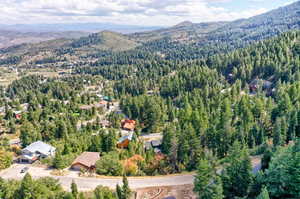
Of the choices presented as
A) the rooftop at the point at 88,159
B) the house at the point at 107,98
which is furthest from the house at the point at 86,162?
the house at the point at 107,98

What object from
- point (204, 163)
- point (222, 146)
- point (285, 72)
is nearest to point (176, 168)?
point (222, 146)

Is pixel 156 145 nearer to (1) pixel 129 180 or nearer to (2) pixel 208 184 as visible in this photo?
(1) pixel 129 180

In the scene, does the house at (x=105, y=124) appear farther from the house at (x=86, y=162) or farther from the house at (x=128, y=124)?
the house at (x=86, y=162)

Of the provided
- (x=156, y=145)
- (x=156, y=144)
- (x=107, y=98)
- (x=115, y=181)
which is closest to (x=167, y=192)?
(x=115, y=181)

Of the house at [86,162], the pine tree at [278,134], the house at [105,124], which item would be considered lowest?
the house at [105,124]

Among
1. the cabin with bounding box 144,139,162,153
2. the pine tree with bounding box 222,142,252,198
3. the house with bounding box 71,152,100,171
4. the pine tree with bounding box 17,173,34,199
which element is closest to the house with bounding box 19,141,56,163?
the house with bounding box 71,152,100,171

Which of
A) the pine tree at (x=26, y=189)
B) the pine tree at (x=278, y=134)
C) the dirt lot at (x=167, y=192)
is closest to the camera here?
the pine tree at (x=26, y=189)

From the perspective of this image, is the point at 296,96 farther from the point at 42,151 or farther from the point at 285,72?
the point at 42,151
